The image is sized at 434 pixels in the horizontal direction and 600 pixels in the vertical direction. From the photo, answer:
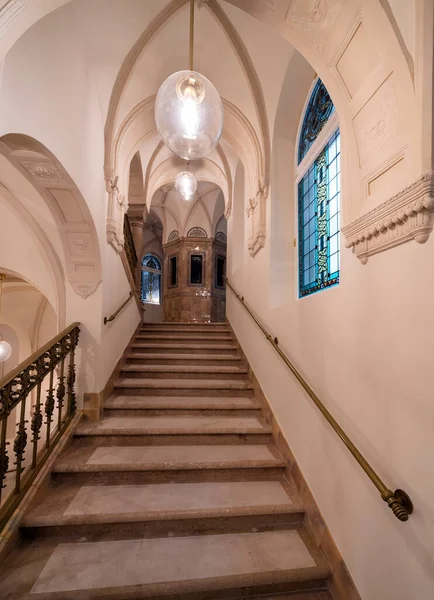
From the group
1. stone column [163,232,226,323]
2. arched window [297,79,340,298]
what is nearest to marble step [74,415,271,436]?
arched window [297,79,340,298]

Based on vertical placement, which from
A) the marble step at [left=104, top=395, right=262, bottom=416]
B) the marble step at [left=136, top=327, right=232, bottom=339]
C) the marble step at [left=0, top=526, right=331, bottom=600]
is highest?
the marble step at [left=136, top=327, right=232, bottom=339]

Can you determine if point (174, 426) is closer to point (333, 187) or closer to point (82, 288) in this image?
point (82, 288)

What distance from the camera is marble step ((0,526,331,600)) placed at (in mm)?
1512

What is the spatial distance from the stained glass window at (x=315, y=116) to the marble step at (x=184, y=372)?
265cm

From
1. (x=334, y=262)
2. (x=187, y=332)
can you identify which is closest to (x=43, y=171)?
(x=334, y=262)

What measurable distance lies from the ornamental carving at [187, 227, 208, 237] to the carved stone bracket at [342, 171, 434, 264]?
8021 millimetres

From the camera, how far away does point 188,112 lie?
1781 millimetres

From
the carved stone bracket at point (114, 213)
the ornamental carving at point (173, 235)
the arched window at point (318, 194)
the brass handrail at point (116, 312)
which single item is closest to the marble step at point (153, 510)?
the brass handrail at point (116, 312)

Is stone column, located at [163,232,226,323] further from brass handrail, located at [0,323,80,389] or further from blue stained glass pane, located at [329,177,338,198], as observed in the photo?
blue stained glass pane, located at [329,177,338,198]

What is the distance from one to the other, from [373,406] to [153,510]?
157cm

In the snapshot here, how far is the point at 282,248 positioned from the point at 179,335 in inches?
103

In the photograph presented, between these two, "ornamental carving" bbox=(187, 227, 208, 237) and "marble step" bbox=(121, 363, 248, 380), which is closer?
"marble step" bbox=(121, 363, 248, 380)

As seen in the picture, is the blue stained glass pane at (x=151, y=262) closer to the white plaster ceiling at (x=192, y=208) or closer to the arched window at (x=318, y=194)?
the white plaster ceiling at (x=192, y=208)

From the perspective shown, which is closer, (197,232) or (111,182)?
(111,182)
